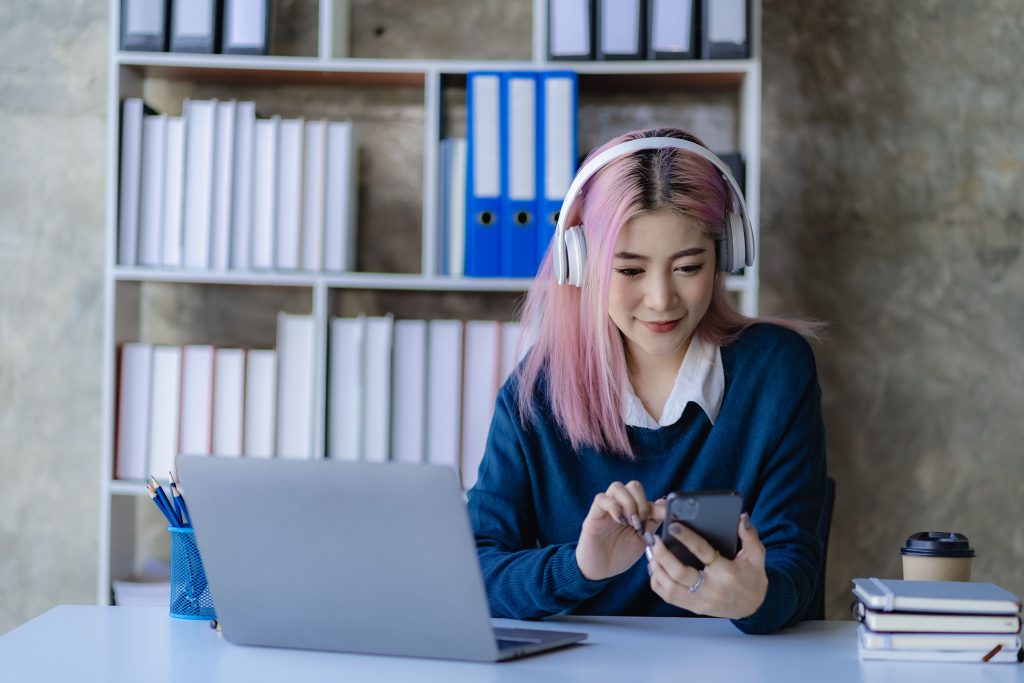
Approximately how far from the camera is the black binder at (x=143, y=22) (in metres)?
2.35

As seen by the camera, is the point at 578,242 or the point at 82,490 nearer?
the point at 578,242

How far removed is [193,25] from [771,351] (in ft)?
4.85

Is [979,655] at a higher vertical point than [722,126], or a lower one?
lower

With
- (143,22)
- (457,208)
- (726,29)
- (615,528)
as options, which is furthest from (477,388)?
(615,528)

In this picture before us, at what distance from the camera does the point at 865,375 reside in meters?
2.63

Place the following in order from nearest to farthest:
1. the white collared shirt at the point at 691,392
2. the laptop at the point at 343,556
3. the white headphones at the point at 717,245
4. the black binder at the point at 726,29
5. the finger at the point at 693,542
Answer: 1. the laptop at the point at 343,556
2. the finger at the point at 693,542
3. the white headphones at the point at 717,245
4. the white collared shirt at the point at 691,392
5. the black binder at the point at 726,29

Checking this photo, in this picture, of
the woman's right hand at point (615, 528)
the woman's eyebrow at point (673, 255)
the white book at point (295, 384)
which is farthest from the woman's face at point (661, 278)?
the white book at point (295, 384)

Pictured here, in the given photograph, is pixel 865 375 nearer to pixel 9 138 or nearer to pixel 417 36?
pixel 417 36

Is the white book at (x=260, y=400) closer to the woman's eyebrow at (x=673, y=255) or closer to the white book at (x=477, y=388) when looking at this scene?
the white book at (x=477, y=388)

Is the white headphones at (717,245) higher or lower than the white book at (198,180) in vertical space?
lower

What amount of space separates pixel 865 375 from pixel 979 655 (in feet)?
5.38

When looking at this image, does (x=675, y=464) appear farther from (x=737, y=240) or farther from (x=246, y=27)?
(x=246, y=27)

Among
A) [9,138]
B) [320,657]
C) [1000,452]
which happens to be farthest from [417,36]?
[320,657]

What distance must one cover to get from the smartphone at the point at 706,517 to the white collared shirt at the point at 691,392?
1.53 feet
